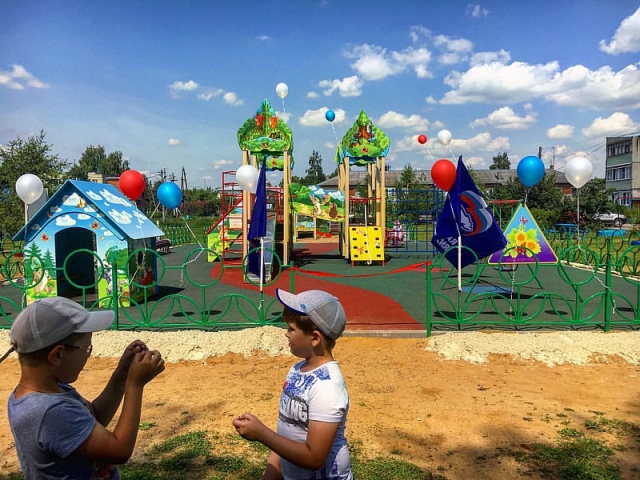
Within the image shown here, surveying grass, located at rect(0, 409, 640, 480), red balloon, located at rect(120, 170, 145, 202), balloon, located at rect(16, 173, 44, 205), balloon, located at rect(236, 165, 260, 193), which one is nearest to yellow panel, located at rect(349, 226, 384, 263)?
balloon, located at rect(236, 165, 260, 193)

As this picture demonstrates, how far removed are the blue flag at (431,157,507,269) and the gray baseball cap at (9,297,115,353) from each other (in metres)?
6.99

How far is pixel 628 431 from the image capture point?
12.1 feet

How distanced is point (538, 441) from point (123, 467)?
2998mm

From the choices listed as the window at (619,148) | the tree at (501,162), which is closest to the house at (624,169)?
the window at (619,148)

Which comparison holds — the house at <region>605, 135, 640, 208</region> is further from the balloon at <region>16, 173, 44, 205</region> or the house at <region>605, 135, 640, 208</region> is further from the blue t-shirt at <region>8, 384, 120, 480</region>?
the blue t-shirt at <region>8, 384, 120, 480</region>

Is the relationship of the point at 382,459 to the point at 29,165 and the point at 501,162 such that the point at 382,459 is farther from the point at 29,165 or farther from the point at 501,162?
the point at 501,162

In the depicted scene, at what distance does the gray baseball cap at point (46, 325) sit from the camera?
1.46 metres

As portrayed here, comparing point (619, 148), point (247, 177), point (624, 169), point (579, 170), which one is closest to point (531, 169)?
point (579, 170)

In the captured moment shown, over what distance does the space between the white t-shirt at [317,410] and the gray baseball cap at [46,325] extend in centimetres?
73

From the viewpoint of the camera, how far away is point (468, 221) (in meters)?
8.12

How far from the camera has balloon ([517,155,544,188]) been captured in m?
9.78

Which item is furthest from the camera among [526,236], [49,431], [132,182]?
[132,182]

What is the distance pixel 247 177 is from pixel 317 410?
851cm

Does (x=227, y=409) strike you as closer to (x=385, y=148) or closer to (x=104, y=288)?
(x=104, y=288)
